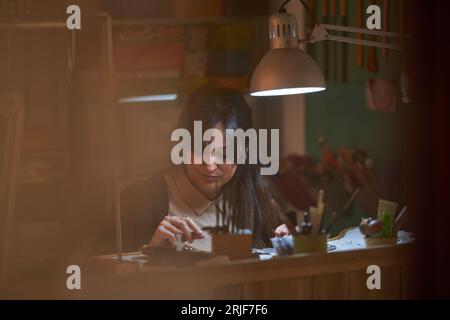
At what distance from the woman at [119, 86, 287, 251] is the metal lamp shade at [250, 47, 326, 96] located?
65mm

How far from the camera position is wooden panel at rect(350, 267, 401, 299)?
1.86 metres

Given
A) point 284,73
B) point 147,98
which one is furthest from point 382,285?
point 147,98

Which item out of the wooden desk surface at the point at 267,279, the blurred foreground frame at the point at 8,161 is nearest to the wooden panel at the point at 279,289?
the wooden desk surface at the point at 267,279

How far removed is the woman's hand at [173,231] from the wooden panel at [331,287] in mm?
334

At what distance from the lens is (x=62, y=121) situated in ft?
5.63

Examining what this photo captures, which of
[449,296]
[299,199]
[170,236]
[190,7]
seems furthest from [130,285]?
[449,296]

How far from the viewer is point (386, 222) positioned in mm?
1883

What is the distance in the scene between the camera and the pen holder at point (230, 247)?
1756 millimetres

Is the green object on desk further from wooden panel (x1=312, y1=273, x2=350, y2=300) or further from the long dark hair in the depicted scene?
the long dark hair

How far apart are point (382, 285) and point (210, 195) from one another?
1.72 ft
